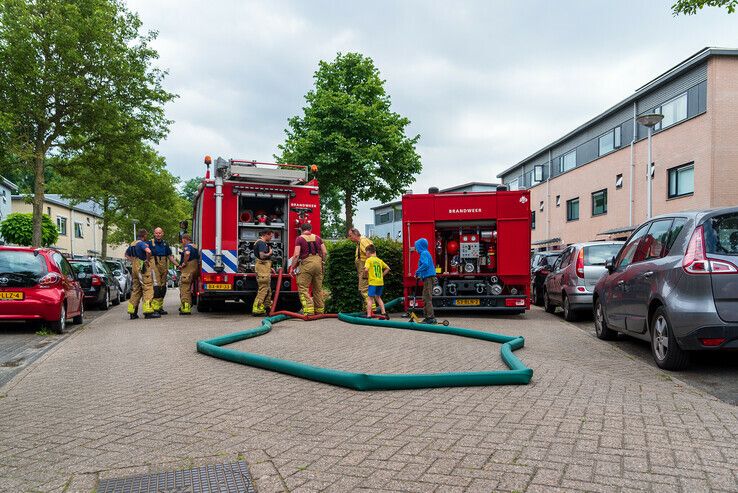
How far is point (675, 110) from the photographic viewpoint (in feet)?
81.4

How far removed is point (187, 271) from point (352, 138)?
1490 centimetres

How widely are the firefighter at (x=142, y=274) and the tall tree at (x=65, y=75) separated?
22.0 ft

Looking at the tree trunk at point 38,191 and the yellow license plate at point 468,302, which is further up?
the tree trunk at point 38,191

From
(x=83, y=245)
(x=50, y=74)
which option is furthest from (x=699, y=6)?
(x=83, y=245)

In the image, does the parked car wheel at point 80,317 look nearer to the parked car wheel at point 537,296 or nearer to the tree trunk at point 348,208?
the parked car wheel at point 537,296

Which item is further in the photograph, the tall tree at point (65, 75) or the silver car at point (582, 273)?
the tall tree at point (65, 75)

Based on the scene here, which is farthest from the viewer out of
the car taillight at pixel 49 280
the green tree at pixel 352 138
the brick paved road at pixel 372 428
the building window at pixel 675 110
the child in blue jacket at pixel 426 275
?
the green tree at pixel 352 138

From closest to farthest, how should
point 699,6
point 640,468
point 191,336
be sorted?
point 640,468 < point 191,336 < point 699,6

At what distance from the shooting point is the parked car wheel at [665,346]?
19.9 ft

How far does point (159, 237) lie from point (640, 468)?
11220 millimetres

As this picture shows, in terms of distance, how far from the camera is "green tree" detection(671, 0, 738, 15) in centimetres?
1061

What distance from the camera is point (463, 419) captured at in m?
4.25

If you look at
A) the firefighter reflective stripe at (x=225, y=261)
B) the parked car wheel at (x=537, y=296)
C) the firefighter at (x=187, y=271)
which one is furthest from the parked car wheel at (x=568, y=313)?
the firefighter at (x=187, y=271)

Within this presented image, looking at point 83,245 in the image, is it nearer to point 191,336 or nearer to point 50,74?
point 50,74
